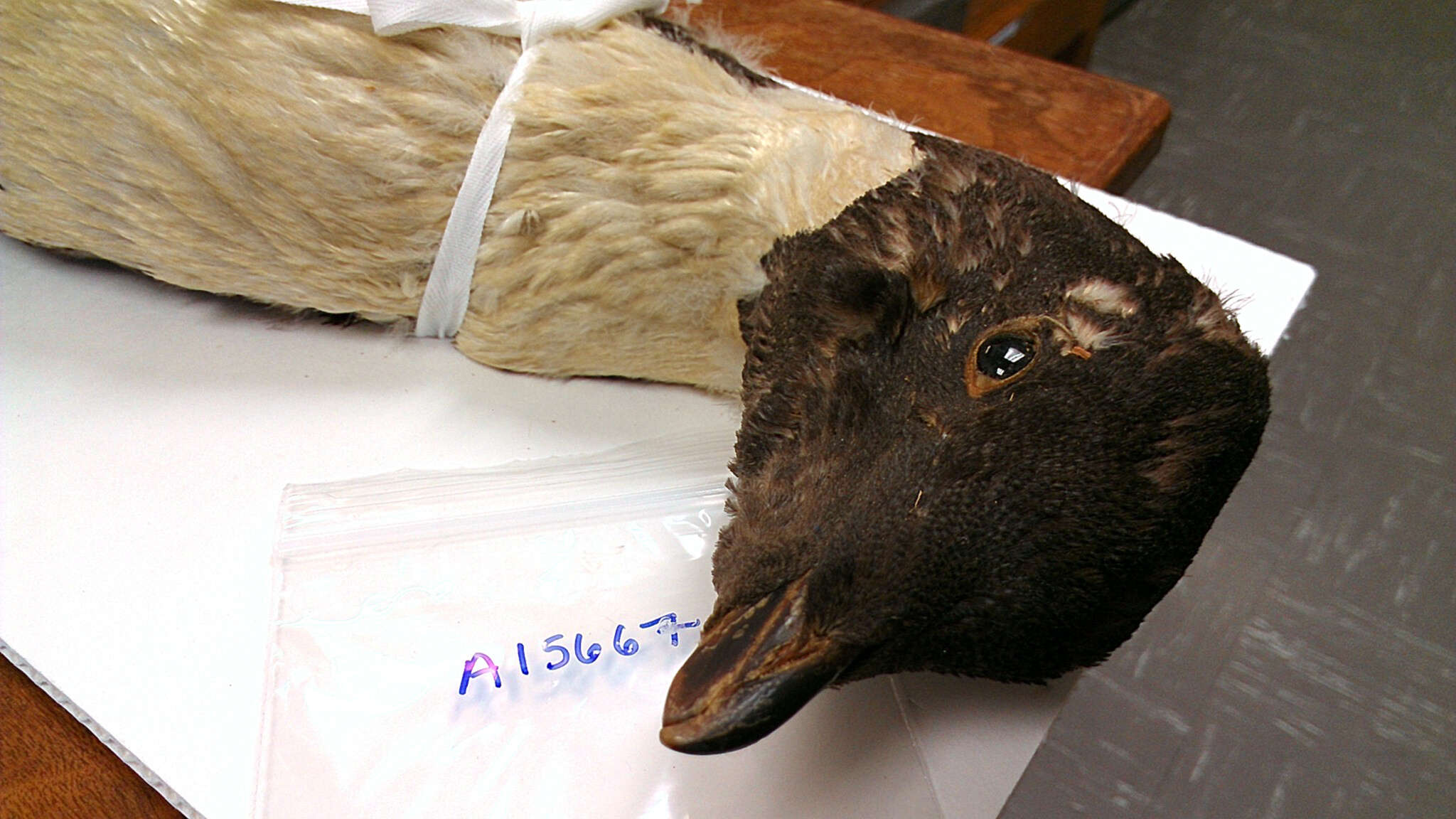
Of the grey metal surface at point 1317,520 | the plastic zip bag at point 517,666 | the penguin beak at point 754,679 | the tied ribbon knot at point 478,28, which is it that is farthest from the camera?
the grey metal surface at point 1317,520

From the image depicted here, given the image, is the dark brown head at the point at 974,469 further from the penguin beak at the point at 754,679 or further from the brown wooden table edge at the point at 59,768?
the brown wooden table edge at the point at 59,768

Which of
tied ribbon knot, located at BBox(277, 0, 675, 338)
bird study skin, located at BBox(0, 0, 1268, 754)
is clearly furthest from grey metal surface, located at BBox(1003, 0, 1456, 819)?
tied ribbon knot, located at BBox(277, 0, 675, 338)

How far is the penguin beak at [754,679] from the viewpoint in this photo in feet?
1.89

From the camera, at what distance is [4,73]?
2.94ft

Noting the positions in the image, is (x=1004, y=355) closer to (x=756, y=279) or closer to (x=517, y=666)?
(x=756, y=279)

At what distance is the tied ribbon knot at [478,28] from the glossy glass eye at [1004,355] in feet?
1.59

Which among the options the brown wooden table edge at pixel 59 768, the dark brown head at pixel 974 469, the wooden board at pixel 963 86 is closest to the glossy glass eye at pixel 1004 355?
the dark brown head at pixel 974 469

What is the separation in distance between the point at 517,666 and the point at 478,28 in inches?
22.3

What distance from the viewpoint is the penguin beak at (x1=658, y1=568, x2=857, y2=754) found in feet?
1.89

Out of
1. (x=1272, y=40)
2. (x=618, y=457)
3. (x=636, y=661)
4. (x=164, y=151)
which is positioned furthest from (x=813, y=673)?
(x=1272, y=40)

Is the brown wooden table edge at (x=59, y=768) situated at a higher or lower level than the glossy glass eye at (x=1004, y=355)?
lower

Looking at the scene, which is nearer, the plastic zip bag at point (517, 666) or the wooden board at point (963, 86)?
the plastic zip bag at point (517, 666)

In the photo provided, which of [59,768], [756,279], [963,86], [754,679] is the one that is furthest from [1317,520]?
[59,768]

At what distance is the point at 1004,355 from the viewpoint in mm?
631
